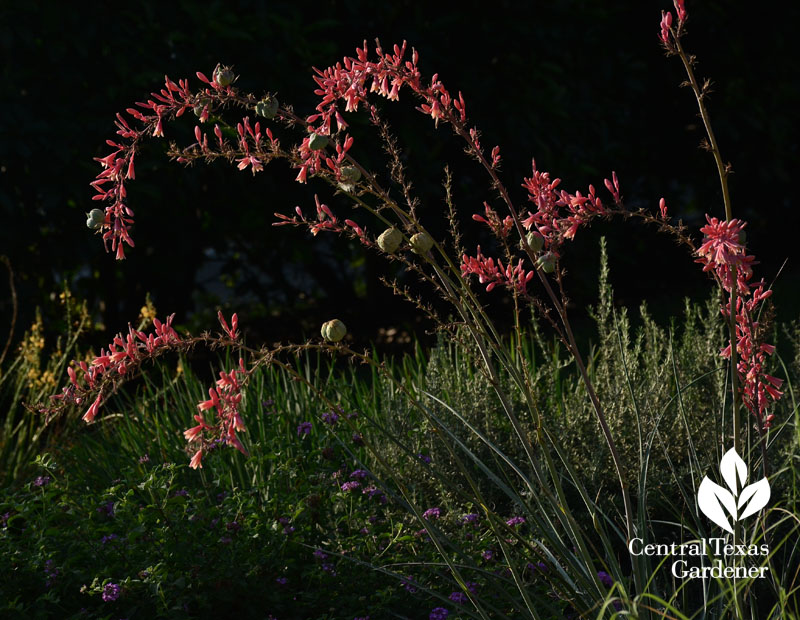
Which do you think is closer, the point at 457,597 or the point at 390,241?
the point at 390,241

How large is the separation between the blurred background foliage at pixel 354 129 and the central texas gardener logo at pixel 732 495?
147 inches

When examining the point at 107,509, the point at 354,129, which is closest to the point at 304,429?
the point at 107,509

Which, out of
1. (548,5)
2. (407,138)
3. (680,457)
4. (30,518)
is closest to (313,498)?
(30,518)

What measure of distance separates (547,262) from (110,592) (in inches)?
57.0

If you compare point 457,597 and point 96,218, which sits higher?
point 96,218

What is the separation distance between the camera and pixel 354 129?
5641 millimetres

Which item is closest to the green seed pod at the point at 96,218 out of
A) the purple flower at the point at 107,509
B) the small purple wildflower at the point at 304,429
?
the purple flower at the point at 107,509

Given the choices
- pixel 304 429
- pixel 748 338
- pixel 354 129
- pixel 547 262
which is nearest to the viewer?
pixel 547 262

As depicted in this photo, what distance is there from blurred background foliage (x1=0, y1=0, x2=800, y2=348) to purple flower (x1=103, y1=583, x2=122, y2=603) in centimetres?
303

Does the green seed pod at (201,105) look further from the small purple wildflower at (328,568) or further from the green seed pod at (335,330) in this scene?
the small purple wildflower at (328,568)

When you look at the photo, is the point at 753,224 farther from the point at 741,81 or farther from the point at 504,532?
the point at 504,532

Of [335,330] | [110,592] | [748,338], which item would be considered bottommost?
[110,592]

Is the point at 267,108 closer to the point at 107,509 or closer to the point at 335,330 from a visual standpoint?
the point at 335,330

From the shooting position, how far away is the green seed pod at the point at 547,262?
2.03m
